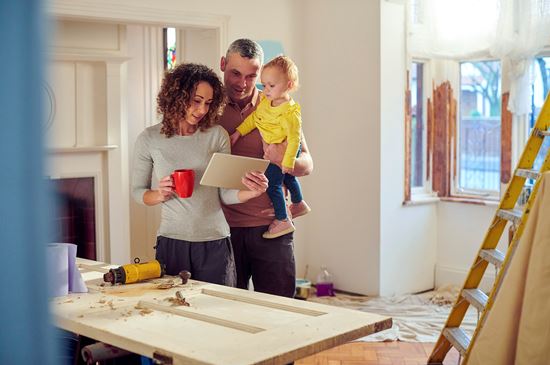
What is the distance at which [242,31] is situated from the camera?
5.57 meters

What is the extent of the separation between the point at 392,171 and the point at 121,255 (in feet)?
7.54

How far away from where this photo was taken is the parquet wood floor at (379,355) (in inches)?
169

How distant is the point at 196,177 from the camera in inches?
110

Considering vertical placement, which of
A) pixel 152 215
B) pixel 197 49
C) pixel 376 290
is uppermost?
pixel 197 49

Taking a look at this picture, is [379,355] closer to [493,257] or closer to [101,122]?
[493,257]

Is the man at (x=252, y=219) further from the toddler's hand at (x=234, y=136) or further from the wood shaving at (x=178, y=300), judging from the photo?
the wood shaving at (x=178, y=300)

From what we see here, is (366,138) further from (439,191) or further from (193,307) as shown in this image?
(193,307)

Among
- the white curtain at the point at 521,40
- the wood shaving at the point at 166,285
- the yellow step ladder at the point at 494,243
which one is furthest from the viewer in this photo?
the white curtain at the point at 521,40

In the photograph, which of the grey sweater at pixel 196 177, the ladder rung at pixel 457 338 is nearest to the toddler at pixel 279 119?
the grey sweater at pixel 196 177

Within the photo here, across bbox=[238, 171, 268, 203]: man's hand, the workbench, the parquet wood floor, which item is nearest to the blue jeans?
bbox=[238, 171, 268, 203]: man's hand

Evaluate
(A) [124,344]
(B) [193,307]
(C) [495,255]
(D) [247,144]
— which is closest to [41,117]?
(A) [124,344]

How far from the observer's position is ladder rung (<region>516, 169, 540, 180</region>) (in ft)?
11.4

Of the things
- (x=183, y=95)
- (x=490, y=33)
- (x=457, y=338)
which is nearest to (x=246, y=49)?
(x=183, y=95)

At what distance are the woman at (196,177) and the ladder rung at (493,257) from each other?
142 cm
